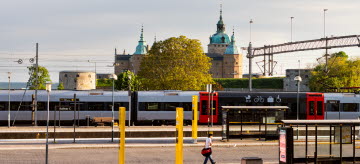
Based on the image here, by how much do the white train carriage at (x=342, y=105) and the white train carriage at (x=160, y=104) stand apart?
39.6 ft

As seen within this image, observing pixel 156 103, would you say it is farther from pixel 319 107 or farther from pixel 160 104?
pixel 319 107

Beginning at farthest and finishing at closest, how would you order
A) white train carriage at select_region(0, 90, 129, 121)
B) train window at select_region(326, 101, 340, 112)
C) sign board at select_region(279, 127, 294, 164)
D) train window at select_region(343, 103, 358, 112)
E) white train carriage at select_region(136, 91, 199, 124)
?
train window at select_region(343, 103, 358, 112) → train window at select_region(326, 101, 340, 112) → white train carriage at select_region(136, 91, 199, 124) → white train carriage at select_region(0, 90, 129, 121) → sign board at select_region(279, 127, 294, 164)

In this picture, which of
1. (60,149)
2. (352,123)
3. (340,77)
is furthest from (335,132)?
(340,77)

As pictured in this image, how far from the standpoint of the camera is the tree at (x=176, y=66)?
86.8m

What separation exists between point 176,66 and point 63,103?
39.0 meters

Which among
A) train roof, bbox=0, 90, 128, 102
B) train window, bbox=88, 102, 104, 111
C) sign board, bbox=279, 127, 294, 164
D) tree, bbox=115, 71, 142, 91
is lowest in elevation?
sign board, bbox=279, 127, 294, 164

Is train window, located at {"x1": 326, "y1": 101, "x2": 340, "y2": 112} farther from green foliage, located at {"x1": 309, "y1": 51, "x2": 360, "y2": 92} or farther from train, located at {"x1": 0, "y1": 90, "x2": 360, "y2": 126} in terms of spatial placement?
green foliage, located at {"x1": 309, "y1": 51, "x2": 360, "y2": 92}

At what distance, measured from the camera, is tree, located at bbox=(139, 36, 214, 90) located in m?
86.8

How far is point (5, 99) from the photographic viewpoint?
50.1 metres

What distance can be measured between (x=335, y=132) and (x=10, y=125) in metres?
33.6

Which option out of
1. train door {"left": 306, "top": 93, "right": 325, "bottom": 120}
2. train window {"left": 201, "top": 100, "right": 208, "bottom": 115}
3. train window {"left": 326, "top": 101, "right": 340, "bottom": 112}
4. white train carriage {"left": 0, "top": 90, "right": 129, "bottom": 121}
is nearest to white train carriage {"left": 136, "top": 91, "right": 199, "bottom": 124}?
train window {"left": 201, "top": 100, "right": 208, "bottom": 115}

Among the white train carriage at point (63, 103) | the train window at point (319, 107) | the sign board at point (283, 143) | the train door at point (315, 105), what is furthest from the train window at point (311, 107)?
the sign board at point (283, 143)

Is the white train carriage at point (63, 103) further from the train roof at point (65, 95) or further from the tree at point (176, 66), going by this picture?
the tree at point (176, 66)

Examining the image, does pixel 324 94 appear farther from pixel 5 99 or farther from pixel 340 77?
pixel 340 77
